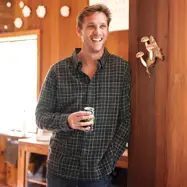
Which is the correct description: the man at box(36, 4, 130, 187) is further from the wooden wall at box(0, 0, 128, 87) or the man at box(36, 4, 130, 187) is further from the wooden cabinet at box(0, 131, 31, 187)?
the wooden cabinet at box(0, 131, 31, 187)

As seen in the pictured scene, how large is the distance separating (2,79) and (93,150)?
260 cm

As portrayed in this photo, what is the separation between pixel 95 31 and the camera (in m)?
1.53

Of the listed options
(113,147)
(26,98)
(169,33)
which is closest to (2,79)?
(26,98)

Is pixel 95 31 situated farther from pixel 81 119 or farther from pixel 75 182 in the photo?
pixel 75 182

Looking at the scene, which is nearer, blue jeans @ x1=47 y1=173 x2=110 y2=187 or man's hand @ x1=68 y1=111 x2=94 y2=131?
man's hand @ x1=68 y1=111 x2=94 y2=131

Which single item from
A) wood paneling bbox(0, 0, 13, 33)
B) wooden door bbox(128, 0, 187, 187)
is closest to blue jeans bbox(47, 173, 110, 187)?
wooden door bbox(128, 0, 187, 187)

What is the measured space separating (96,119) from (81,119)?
13 centimetres

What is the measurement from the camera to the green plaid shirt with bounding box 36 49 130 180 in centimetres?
150

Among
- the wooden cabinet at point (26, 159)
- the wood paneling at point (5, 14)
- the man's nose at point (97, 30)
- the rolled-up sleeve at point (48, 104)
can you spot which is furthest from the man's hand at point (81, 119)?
the wood paneling at point (5, 14)

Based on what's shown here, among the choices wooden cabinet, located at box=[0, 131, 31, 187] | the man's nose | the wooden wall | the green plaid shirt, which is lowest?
wooden cabinet, located at box=[0, 131, 31, 187]

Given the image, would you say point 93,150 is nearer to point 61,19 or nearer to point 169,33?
point 169,33

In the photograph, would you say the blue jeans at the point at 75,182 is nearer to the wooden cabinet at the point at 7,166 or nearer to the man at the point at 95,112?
the man at the point at 95,112

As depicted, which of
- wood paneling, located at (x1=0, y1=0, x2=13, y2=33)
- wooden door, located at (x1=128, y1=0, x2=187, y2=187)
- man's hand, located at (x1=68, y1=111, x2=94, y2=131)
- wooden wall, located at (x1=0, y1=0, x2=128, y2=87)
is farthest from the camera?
wood paneling, located at (x1=0, y1=0, x2=13, y2=33)

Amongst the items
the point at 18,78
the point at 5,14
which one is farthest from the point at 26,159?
the point at 5,14
